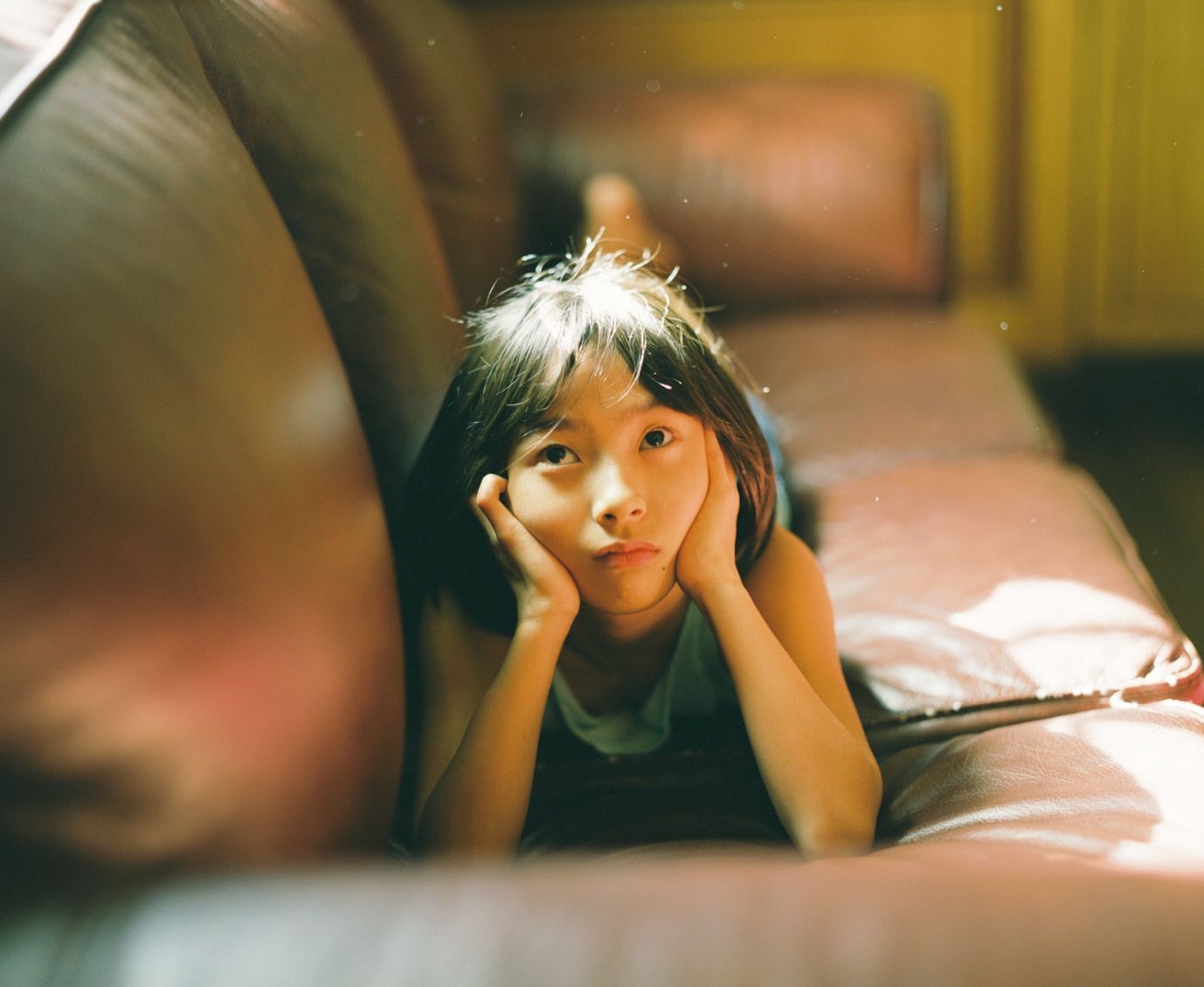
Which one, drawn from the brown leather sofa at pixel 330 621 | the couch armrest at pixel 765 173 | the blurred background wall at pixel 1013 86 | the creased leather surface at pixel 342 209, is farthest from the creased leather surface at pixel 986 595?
the blurred background wall at pixel 1013 86

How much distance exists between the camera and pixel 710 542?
1.96ft

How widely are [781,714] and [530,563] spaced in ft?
0.51

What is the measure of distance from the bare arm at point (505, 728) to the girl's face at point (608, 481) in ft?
0.04

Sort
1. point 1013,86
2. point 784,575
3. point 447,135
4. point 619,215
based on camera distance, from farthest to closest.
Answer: point 1013,86 → point 619,215 → point 447,135 → point 784,575

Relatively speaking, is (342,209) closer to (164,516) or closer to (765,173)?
(164,516)

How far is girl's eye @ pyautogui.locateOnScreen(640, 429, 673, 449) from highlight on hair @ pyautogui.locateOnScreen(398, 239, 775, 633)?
2 cm

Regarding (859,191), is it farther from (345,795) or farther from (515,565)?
(345,795)

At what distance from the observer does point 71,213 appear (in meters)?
0.45

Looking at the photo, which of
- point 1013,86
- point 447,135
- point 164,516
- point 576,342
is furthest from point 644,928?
point 1013,86

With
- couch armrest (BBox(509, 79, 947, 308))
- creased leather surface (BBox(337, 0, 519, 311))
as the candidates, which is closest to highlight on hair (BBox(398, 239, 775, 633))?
creased leather surface (BBox(337, 0, 519, 311))

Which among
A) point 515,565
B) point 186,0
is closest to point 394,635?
point 515,565

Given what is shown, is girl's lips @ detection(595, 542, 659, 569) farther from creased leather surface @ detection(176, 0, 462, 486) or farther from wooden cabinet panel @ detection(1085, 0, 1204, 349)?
wooden cabinet panel @ detection(1085, 0, 1204, 349)

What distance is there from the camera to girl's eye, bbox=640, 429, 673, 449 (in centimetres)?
58

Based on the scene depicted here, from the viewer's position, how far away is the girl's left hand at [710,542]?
0.60m
